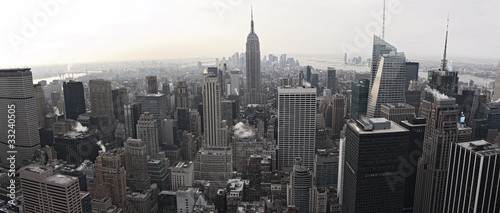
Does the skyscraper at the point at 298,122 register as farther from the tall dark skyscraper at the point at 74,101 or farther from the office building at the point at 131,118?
the tall dark skyscraper at the point at 74,101

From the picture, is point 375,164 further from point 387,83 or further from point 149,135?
point 149,135

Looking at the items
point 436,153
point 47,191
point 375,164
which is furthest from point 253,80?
point 47,191

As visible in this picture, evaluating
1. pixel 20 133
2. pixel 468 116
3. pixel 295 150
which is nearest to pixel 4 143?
pixel 20 133

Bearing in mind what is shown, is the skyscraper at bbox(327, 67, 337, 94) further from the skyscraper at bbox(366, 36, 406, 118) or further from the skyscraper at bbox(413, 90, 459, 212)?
the skyscraper at bbox(413, 90, 459, 212)

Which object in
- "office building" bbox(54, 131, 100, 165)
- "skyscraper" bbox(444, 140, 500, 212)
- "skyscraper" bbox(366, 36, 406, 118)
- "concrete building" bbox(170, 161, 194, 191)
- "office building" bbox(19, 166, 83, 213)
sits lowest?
"concrete building" bbox(170, 161, 194, 191)

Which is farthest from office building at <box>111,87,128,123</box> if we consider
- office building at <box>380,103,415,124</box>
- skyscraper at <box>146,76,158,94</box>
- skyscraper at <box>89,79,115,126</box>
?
office building at <box>380,103,415,124</box>

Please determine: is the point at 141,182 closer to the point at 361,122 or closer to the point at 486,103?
the point at 361,122
